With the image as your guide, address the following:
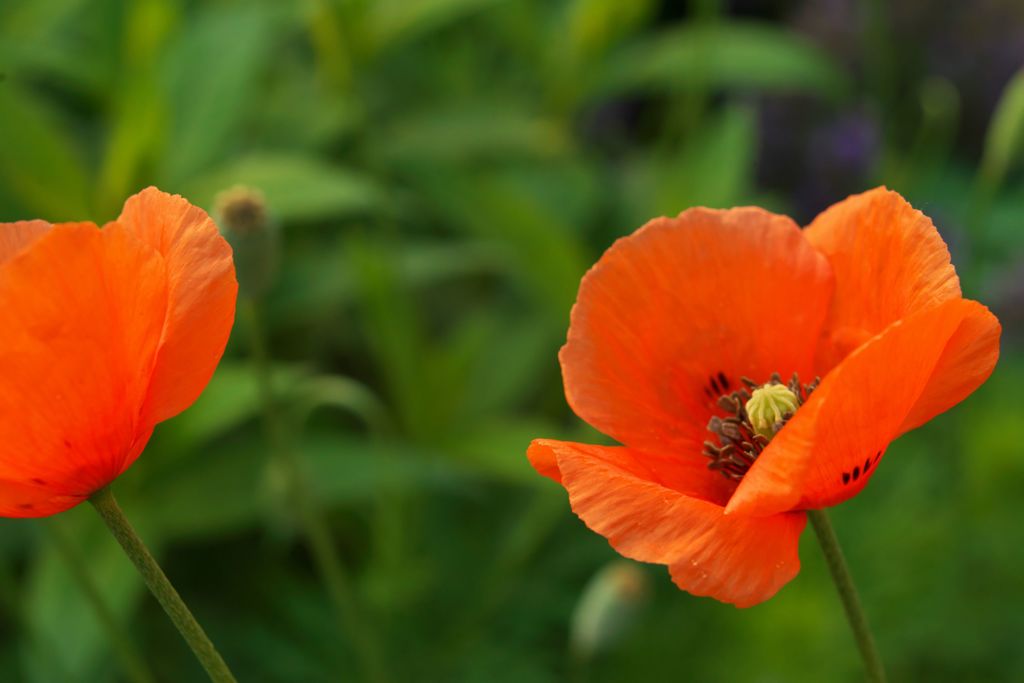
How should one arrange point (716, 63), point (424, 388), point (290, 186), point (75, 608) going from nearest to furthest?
1. point (75, 608)
2. point (290, 186)
3. point (424, 388)
4. point (716, 63)

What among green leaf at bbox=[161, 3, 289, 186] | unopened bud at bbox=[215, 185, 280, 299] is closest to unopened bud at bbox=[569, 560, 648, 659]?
unopened bud at bbox=[215, 185, 280, 299]

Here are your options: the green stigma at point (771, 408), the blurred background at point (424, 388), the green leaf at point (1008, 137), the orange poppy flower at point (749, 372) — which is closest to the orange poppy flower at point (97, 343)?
the orange poppy flower at point (749, 372)

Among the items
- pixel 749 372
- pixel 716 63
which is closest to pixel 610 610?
pixel 749 372

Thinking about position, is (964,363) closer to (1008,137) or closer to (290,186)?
(1008,137)

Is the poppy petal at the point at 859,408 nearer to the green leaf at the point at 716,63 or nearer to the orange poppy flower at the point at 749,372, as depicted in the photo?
the orange poppy flower at the point at 749,372

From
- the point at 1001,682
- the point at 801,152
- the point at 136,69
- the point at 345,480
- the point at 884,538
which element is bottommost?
the point at 1001,682

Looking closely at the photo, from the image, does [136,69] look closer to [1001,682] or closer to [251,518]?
[251,518]

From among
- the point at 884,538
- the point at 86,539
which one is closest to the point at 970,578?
the point at 884,538
